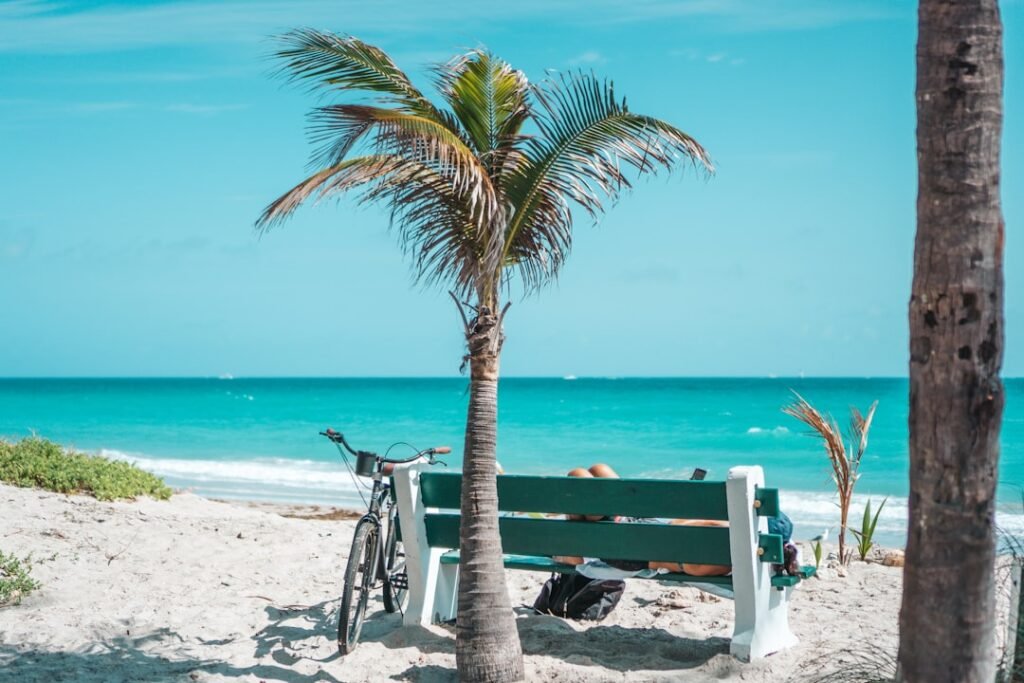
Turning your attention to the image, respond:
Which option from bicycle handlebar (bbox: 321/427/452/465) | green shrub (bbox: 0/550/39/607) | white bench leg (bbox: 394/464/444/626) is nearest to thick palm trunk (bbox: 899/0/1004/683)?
bicycle handlebar (bbox: 321/427/452/465)

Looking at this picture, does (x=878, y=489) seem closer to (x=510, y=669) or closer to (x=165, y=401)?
(x=510, y=669)

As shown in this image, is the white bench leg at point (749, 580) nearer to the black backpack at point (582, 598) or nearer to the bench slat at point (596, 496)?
the bench slat at point (596, 496)

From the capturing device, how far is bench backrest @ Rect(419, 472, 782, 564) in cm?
500

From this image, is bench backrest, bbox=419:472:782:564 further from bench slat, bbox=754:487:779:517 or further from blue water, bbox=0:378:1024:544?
blue water, bbox=0:378:1024:544

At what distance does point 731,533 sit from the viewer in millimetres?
4914

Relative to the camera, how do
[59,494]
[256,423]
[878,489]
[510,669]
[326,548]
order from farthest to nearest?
1. [256,423]
2. [878,489]
3. [59,494]
4. [326,548]
5. [510,669]

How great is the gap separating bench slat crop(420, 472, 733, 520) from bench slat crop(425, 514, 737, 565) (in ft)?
0.29

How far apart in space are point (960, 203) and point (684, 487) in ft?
7.61

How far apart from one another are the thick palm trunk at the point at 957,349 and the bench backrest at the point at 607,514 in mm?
1764

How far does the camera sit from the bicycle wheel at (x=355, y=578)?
5309mm

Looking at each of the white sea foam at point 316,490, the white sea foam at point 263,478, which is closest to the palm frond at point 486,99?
the white sea foam at point 316,490

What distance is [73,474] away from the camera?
929 centimetres

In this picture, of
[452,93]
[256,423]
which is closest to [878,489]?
[452,93]

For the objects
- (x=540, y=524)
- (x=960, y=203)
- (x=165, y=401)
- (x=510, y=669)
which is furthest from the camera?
(x=165, y=401)
